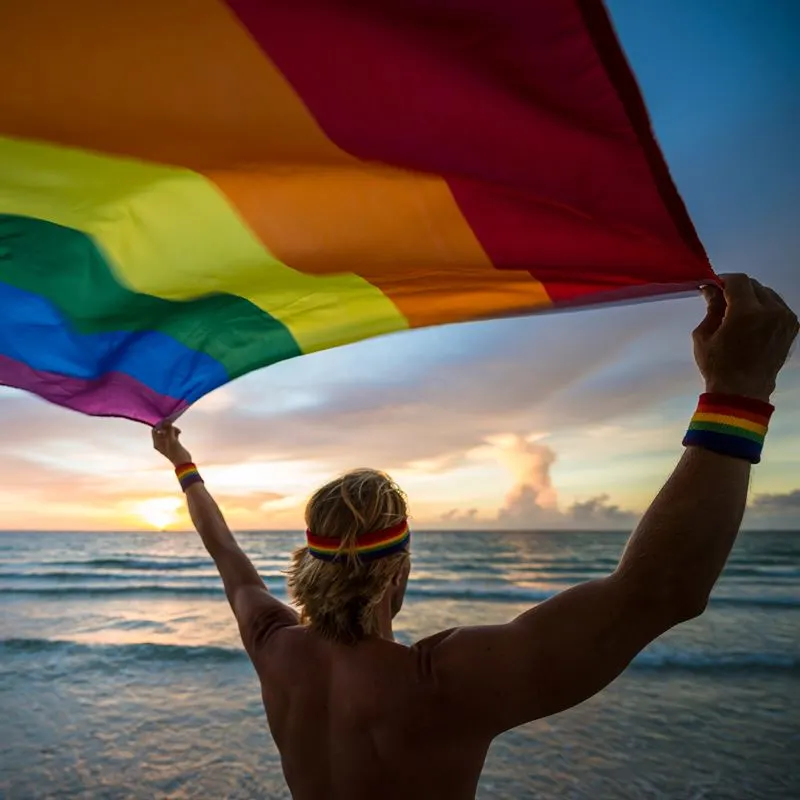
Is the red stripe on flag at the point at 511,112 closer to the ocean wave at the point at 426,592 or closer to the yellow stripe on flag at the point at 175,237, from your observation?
the yellow stripe on flag at the point at 175,237

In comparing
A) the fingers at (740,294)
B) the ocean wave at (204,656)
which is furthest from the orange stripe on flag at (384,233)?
the ocean wave at (204,656)

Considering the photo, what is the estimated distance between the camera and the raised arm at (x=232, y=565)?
175 cm

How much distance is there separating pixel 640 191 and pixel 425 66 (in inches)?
18.5

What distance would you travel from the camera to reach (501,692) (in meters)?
1.19

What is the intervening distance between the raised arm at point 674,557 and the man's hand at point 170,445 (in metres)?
1.73

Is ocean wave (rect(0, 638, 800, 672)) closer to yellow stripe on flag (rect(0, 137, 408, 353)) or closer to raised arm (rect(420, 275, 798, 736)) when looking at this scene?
yellow stripe on flag (rect(0, 137, 408, 353))

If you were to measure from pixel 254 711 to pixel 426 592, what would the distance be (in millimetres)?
8576

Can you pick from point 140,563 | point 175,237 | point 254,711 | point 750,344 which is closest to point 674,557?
point 750,344

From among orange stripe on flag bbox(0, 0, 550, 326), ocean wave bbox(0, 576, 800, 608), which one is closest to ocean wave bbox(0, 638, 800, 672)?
ocean wave bbox(0, 576, 800, 608)

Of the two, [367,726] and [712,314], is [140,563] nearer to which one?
[367,726]

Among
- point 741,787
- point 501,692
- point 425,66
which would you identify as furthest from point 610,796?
point 425,66

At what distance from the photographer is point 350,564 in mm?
1562

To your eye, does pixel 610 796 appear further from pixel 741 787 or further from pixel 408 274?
pixel 408 274

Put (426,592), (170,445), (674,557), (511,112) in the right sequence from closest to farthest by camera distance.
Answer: (674,557) < (511,112) < (170,445) < (426,592)
